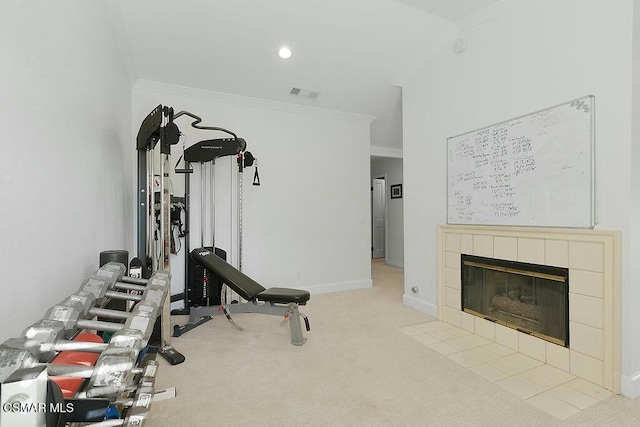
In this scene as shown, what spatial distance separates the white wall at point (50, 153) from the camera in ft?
3.44

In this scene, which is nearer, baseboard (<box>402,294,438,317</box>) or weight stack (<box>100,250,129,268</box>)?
weight stack (<box>100,250,129,268</box>)

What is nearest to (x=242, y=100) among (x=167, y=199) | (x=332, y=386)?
(x=167, y=199)

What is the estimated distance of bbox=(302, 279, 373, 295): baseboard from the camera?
448 cm

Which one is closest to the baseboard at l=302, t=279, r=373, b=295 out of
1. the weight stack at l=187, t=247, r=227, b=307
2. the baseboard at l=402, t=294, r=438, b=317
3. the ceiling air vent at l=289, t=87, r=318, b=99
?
the baseboard at l=402, t=294, r=438, b=317

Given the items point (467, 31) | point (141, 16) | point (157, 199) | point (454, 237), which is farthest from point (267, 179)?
point (467, 31)

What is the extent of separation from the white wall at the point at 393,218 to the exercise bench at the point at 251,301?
14.3 feet

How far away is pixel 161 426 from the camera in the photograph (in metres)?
1.65

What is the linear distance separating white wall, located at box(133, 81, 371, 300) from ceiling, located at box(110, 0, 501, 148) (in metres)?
0.26

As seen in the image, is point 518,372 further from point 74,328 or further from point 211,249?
point 211,249

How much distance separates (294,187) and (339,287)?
160 cm

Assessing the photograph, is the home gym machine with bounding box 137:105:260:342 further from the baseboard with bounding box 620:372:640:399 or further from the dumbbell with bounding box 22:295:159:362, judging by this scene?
the baseboard with bounding box 620:372:640:399

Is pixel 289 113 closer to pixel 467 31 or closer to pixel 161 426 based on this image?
pixel 467 31

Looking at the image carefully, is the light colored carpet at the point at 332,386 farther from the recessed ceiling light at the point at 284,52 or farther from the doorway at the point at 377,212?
the doorway at the point at 377,212

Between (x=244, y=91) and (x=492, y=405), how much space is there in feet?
12.7
